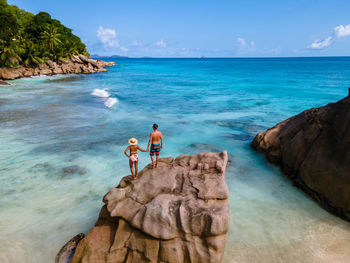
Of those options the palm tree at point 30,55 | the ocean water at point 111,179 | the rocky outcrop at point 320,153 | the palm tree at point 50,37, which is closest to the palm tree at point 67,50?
the palm tree at point 50,37

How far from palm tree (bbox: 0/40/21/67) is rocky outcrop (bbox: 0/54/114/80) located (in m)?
1.18

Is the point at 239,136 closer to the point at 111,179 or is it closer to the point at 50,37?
the point at 111,179

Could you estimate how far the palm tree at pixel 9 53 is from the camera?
123 feet

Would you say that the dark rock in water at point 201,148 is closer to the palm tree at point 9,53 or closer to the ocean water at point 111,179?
the ocean water at point 111,179

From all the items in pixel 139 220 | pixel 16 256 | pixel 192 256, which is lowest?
pixel 16 256

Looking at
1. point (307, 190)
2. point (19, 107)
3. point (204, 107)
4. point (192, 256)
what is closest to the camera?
point (192, 256)

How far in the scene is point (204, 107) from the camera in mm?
23344

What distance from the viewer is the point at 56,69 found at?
50.4 m

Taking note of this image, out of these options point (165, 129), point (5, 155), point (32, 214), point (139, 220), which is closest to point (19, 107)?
point (5, 155)

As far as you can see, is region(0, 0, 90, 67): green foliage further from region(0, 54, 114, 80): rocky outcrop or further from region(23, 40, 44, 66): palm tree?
region(0, 54, 114, 80): rocky outcrop

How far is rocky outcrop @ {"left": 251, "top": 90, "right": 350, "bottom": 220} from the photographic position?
6.95 metres

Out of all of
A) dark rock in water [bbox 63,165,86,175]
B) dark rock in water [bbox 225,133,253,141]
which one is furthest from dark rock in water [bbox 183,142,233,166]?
dark rock in water [bbox 63,165,86,175]

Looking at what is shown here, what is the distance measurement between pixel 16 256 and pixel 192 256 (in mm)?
4414

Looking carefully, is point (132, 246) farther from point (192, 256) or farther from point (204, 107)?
point (204, 107)
